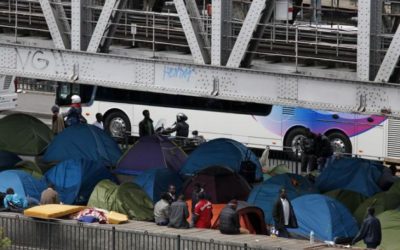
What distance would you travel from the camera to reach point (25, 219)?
2836 centimetres

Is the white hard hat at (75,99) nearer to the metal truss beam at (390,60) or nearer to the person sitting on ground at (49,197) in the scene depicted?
the person sitting on ground at (49,197)

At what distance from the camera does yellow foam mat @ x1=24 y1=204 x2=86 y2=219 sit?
2845cm

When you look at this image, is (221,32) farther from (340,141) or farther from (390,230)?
(340,141)

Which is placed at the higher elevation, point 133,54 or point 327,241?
point 133,54

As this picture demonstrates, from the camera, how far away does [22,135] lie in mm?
37438

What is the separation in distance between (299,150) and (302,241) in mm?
12084

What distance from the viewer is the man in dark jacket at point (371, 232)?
27.4 meters

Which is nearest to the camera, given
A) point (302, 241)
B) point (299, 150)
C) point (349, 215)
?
point (302, 241)

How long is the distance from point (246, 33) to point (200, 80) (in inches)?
51.1

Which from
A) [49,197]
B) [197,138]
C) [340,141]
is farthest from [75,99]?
[49,197]

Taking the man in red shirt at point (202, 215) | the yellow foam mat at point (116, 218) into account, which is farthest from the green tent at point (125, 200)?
the man in red shirt at point (202, 215)

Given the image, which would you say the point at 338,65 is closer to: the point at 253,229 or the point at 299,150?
the point at 253,229

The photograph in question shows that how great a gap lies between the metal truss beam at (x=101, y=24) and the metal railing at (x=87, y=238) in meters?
3.57

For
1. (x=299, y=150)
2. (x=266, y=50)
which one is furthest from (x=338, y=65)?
(x=299, y=150)
